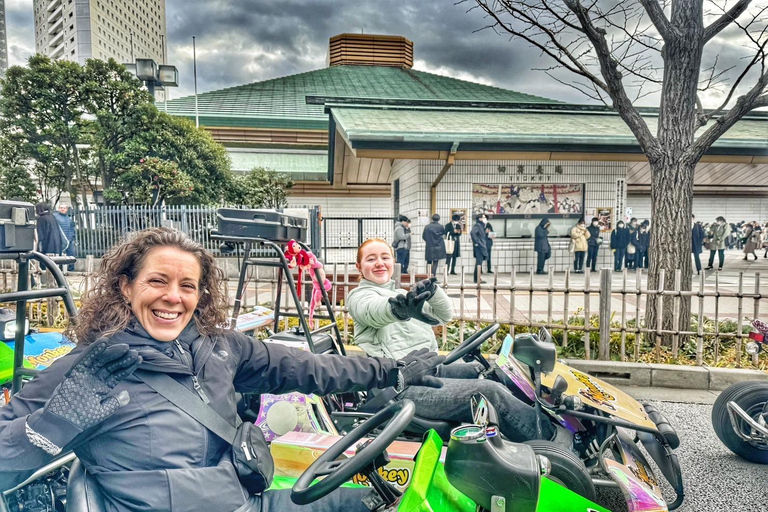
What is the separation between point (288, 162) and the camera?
19078 mm

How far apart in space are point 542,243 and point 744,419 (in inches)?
369

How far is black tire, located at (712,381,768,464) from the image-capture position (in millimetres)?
2969

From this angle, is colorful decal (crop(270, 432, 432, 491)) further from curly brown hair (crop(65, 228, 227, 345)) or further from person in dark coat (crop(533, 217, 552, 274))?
person in dark coat (crop(533, 217, 552, 274))

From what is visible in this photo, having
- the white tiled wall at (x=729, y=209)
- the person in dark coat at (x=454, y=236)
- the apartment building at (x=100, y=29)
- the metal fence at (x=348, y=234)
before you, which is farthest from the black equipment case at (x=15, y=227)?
the white tiled wall at (x=729, y=209)

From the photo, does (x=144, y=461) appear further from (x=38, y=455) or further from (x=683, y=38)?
(x=683, y=38)

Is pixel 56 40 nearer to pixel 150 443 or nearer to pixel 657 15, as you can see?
pixel 657 15

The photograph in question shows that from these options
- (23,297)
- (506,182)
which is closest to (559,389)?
(23,297)

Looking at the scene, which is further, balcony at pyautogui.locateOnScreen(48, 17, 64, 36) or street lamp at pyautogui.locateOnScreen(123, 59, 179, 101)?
balcony at pyautogui.locateOnScreen(48, 17, 64, 36)

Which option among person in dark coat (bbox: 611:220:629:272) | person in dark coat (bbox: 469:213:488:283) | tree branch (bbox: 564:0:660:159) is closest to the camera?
tree branch (bbox: 564:0:660:159)

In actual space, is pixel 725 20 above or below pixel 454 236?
above

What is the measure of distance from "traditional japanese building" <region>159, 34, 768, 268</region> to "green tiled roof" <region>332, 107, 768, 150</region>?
3 cm

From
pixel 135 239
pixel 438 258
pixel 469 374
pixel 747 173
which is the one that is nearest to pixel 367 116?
pixel 438 258

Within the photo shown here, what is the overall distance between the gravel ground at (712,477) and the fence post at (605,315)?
1124mm

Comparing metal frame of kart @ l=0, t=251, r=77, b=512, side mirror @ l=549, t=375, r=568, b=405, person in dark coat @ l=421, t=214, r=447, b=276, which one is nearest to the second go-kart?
side mirror @ l=549, t=375, r=568, b=405
